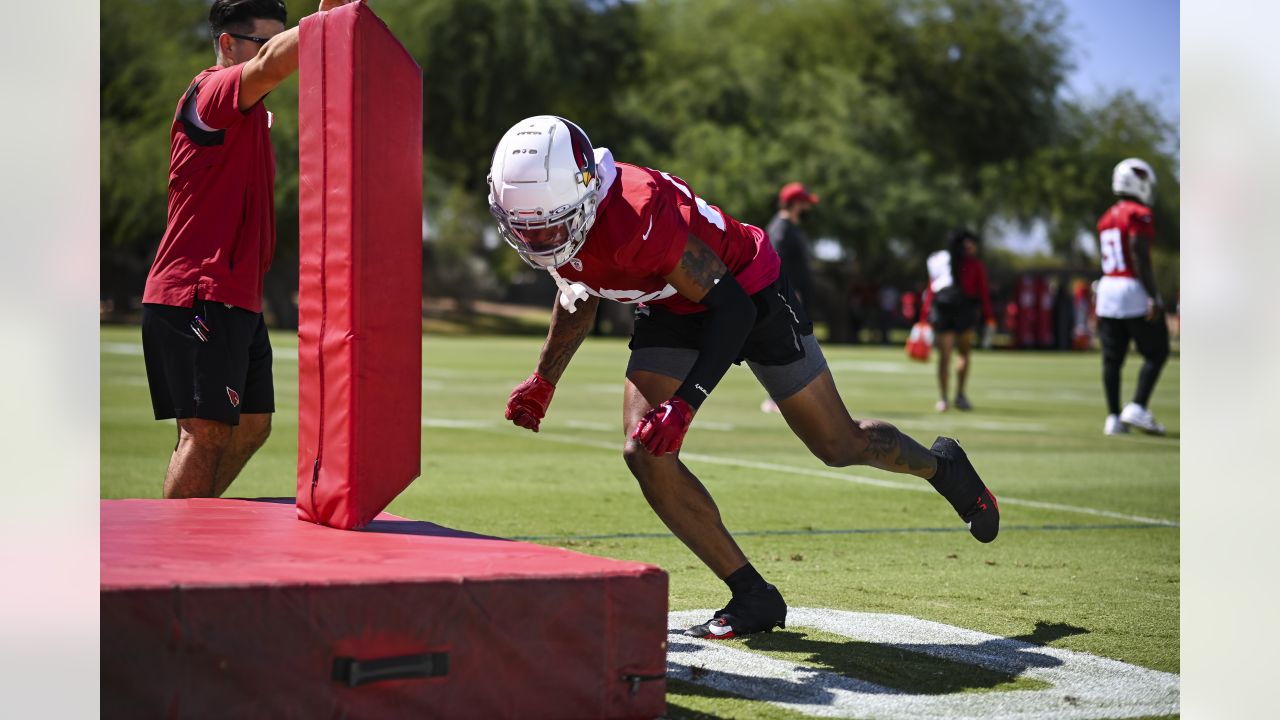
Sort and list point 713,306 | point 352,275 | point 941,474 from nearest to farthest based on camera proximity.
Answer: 1. point 352,275
2. point 713,306
3. point 941,474

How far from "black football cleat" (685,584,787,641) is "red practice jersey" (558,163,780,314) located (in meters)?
1.05

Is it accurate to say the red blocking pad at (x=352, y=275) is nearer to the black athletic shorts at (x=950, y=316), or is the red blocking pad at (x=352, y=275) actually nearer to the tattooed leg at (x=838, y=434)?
the tattooed leg at (x=838, y=434)

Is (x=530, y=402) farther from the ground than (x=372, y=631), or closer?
farther from the ground

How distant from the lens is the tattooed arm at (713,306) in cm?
466

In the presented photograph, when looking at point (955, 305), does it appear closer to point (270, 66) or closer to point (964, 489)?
point (964, 489)

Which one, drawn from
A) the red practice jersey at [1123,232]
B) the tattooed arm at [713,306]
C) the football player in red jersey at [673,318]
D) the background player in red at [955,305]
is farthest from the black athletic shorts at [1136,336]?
the tattooed arm at [713,306]

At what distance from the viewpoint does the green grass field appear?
524 centimetres

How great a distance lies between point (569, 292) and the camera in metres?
5.20

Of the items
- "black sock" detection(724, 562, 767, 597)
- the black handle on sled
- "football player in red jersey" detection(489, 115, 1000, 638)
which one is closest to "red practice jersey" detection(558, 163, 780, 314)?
"football player in red jersey" detection(489, 115, 1000, 638)

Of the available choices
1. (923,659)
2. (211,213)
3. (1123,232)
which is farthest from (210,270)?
(1123,232)

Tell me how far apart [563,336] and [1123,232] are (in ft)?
31.1

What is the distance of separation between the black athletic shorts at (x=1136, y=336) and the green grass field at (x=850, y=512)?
2.86ft

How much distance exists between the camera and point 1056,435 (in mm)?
14000

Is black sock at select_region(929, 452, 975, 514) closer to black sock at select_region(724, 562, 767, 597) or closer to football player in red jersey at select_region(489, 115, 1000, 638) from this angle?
football player in red jersey at select_region(489, 115, 1000, 638)
